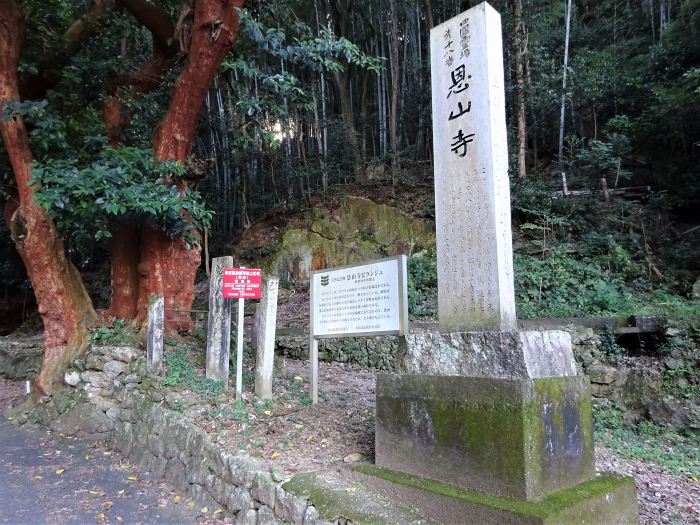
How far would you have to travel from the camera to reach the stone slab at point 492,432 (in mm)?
2523

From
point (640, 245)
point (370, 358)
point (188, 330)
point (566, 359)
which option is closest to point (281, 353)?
point (370, 358)

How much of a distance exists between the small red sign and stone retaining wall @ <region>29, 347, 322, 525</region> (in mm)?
1311

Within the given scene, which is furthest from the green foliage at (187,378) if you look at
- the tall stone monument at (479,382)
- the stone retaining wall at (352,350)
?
the stone retaining wall at (352,350)

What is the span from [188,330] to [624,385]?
6.16 m

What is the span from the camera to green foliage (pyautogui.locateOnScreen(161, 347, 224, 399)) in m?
5.14

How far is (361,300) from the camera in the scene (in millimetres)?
4398

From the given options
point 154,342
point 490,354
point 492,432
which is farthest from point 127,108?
point 492,432

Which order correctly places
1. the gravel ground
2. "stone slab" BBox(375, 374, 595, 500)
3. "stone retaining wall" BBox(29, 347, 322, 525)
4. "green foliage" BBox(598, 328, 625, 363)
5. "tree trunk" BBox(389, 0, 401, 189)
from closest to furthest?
"stone slab" BBox(375, 374, 595, 500)
"stone retaining wall" BBox(29, 347, 322, 525)
the gravel ground
"green foliage" BBox(598, 328, 625, 363)
"tree trunk" BBox(389, 0, 401, 189)

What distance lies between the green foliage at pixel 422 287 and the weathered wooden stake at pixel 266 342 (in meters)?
4.76

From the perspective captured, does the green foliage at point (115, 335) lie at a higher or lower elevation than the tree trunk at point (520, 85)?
lower

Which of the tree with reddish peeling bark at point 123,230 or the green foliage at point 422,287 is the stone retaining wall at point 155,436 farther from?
the green foliage at point 422,287

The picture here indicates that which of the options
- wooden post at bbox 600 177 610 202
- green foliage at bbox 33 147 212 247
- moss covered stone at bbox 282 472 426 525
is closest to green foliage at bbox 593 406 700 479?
moss covered stone at bbox 282 472 426 525

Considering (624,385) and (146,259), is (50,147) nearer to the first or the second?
(146,259)

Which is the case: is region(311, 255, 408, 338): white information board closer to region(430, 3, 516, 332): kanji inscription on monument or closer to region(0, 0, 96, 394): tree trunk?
region(430, 3, 516, 332): kanji inscription on monument
